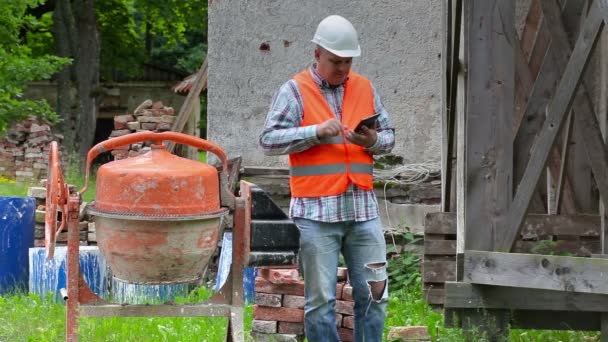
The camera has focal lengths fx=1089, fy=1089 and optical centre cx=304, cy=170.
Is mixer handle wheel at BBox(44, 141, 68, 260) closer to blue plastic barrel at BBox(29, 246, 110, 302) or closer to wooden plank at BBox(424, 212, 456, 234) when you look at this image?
blue plastic barrel at BBox(29, 246, 110, 302)

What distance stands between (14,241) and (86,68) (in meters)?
18.4

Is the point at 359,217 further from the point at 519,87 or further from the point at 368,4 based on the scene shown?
the point at 368,4

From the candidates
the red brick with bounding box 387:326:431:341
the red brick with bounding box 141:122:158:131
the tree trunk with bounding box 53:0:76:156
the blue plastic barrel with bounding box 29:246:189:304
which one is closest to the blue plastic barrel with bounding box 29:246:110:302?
the blue plastic barrel with bounding box 29:246:189:304

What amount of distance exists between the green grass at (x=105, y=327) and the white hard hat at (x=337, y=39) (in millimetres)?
2024

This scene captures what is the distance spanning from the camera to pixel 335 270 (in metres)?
5.38

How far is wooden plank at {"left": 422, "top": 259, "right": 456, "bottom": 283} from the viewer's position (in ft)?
26.2

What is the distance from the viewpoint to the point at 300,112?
5.37m

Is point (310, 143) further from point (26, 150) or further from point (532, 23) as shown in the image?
point (26, 150)

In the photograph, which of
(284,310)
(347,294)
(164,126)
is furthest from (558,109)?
(164,126)

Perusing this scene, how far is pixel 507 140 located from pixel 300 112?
128cm

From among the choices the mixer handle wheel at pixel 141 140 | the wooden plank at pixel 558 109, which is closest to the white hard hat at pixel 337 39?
the mixer handle wheel at pixel 141 140

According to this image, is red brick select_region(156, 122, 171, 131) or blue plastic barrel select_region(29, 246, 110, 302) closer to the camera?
blue plastic barrel select_region(29, 246, 110, 302)

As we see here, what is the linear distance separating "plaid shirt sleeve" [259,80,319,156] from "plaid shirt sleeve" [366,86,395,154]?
1.07 feet

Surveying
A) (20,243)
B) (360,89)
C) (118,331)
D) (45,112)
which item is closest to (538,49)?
(360,89)
